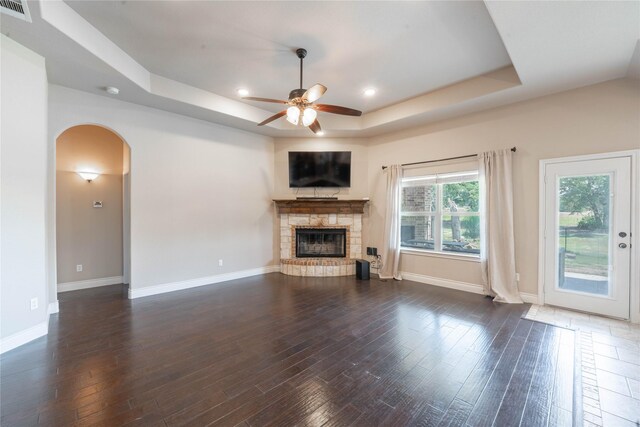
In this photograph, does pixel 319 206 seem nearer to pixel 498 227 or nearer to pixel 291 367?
pixel 498 227

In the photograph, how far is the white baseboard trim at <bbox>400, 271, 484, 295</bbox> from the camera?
14.8 feet

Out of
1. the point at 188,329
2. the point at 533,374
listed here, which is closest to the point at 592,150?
the point at 533,374

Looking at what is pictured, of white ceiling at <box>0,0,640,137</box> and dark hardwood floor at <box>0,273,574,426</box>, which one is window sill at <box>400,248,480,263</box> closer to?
dark hardwood floor at <box>0,273,574,426</box>

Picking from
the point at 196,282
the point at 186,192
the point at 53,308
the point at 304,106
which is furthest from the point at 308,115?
the point at 53,308

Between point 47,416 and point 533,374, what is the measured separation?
3.68m

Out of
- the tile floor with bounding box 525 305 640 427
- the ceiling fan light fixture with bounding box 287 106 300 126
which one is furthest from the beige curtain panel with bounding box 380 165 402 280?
the ceiling fan light fixture with bounding box 287 106 300 126

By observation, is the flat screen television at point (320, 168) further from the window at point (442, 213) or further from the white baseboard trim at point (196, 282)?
the white baseboard trim at point (196, 282)

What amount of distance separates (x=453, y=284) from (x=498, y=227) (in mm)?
1278

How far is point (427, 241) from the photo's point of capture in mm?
5312

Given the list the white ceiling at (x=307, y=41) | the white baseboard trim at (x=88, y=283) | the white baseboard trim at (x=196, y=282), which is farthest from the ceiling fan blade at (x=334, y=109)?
the white baseboard trim at (x=88, y=283)

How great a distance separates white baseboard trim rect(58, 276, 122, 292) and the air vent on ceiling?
4.11 meters

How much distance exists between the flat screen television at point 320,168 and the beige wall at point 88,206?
3.49 metres

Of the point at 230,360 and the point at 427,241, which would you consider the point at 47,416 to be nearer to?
the point at 230,360

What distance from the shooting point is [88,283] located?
4.79 m
